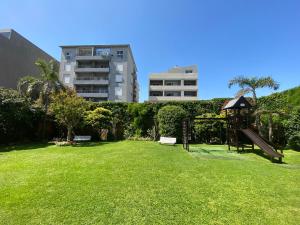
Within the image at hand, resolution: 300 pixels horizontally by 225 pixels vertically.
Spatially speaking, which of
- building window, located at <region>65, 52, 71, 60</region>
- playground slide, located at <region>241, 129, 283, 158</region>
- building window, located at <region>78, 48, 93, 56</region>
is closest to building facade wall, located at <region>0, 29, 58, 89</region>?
building window, located at <region>65, 52, 71, 60</region>

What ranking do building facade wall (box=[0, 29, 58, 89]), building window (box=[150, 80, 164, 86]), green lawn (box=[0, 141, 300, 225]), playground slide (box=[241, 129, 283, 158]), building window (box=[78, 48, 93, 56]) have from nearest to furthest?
green lawn (box=[0, 141, 300, 225])
playground slide (box=[241, 129, 283, 158])
building facade wall (box=[0, 29, 58, 89])
building window (box=[78, 48, 93, 56])
building window (box=[150, 80, 164, 86])

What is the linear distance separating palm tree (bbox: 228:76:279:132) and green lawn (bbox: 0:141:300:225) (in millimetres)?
10154

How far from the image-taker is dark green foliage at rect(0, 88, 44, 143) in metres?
15.5

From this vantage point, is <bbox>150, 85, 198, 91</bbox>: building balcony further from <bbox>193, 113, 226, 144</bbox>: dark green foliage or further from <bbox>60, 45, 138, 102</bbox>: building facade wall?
<bbox>193, 113, 226, 144</bbox>: dark green foliage

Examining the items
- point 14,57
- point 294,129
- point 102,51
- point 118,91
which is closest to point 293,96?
point 294,129

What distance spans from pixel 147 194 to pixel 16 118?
15.0m

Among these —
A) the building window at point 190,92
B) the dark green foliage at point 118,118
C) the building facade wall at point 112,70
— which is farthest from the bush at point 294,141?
the building window at point 190,92

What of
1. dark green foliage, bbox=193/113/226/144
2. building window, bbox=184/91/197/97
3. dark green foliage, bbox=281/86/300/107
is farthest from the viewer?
building window, bbox=184/91/197/97

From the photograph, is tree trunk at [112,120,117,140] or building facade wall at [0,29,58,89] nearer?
tree trunk at [112,120,117,140]

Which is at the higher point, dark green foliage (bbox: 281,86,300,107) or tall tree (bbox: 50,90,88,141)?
dark green foliage (bbox: 281,86,300,107)

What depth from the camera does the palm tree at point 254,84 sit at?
53.5ft

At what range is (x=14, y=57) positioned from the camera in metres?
32.8

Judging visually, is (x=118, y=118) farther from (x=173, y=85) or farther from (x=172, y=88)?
(x=173, y=85)

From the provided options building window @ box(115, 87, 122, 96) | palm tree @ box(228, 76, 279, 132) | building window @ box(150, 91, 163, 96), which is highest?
building window @ box(150, 91, 163, 96)
